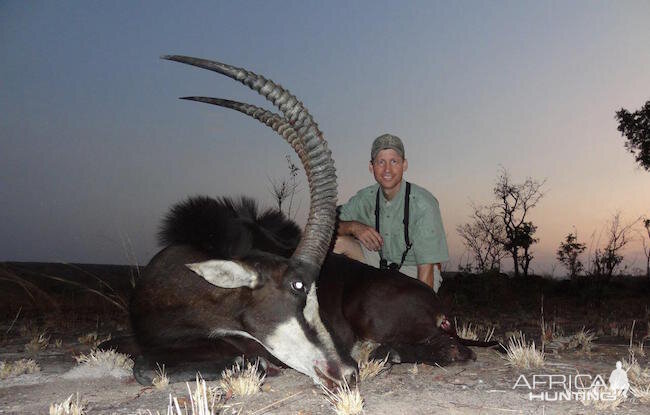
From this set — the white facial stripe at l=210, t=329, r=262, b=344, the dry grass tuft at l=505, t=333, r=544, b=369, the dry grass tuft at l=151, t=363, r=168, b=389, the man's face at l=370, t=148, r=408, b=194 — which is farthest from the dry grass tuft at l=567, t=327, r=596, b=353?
the dry grass tuft at l=151, t=363, r=168, b=389

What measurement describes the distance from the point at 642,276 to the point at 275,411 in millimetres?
23157

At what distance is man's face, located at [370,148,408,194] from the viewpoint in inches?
239

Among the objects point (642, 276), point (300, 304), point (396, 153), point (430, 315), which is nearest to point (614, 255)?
point (642, 276)

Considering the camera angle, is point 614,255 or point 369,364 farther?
point 614,255

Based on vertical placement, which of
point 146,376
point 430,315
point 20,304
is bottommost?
point 20,304

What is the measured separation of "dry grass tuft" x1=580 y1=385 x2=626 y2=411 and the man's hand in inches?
111

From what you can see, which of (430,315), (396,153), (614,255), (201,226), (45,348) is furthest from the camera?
(614,255)

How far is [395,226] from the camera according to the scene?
616cm

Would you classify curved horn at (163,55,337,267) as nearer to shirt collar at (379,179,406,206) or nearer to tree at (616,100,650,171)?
shirt collar at (379,179,406,206)

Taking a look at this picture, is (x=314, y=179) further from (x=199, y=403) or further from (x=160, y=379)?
(x=199, y=403)

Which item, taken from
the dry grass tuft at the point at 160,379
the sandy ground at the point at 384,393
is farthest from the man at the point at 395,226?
the dry grass tuft at the point at 160,379

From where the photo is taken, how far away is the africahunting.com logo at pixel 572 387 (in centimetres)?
306

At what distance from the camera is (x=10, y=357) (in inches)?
203

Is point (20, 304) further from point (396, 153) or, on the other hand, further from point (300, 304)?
point (300, 304)
